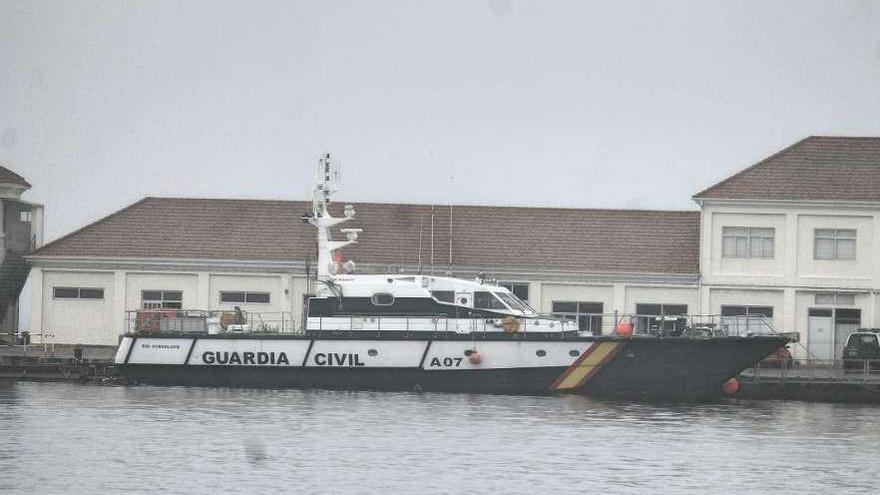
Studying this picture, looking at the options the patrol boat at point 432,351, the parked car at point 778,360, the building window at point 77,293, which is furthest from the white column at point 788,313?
the building window at point 77,293

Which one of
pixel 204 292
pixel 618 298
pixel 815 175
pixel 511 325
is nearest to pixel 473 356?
pixel 511 325

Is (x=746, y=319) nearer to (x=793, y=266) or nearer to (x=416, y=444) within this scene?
(x=793, y=266)

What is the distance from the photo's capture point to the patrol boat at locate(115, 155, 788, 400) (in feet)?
165

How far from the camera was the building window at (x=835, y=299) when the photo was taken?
61.2m

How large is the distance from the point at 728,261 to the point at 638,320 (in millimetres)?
3709

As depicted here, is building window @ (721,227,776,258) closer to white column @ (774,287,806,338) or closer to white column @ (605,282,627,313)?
white column @ (774,287,806,338)

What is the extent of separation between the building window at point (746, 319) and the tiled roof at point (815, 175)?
149 inches

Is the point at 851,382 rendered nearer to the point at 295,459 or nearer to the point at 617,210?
the point at 617,210

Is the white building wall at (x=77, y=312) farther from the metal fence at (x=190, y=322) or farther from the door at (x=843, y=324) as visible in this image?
the door at (x=843, y=324)

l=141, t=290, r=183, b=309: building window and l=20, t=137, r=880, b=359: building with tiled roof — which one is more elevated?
l=20, t=137, r=880, b=359: building with tiled roof

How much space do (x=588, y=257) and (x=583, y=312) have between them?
2.33 meters

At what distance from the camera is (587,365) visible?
165ft

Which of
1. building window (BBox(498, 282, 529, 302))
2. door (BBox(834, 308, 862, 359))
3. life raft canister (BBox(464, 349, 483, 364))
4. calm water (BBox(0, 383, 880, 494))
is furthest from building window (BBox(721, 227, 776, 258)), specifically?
life raft canister (BBox(464, 349, 483, 364))

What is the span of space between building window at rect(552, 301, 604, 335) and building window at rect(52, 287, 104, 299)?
16.0 metres
